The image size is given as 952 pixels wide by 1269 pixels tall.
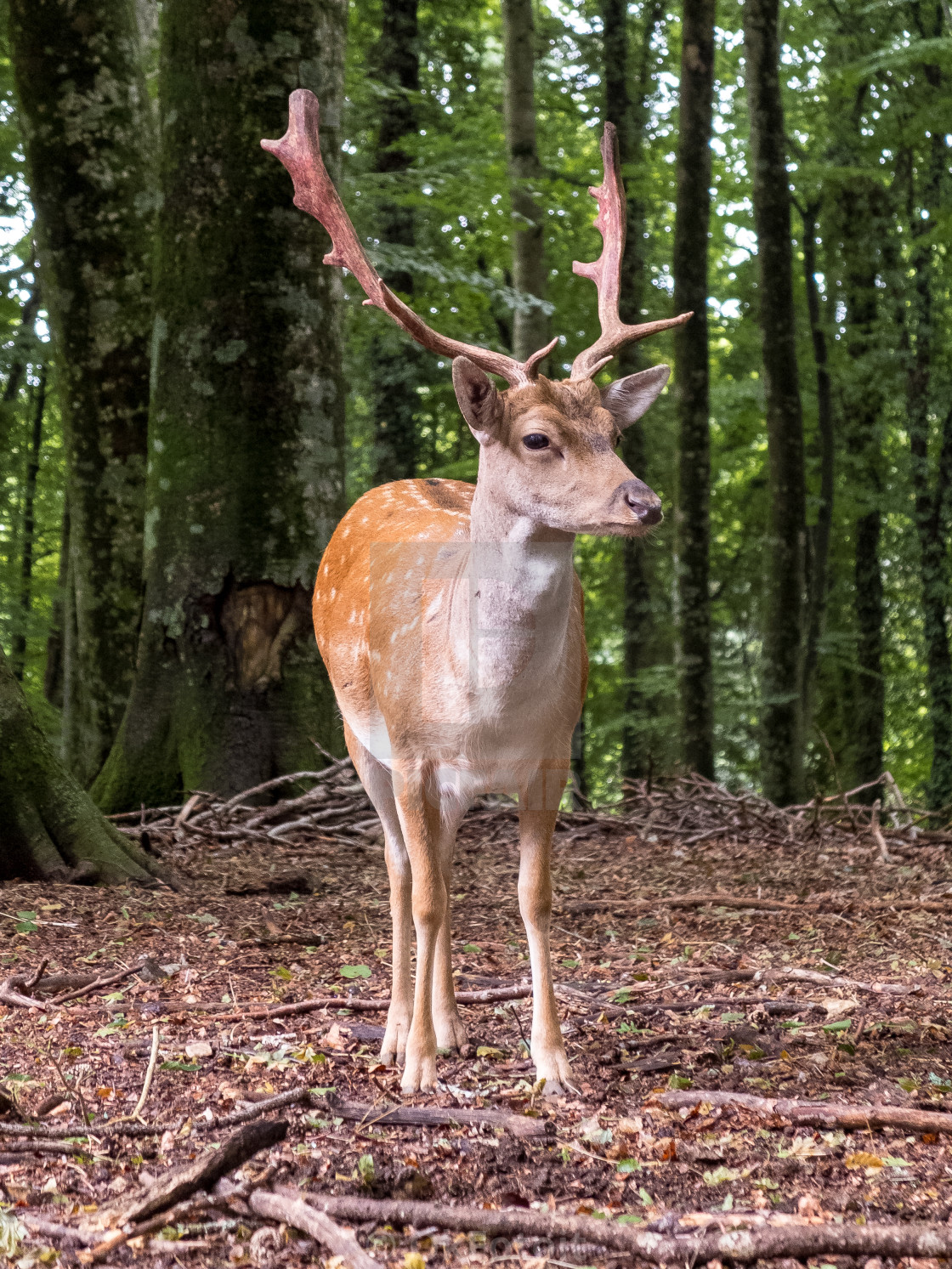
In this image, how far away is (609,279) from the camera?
4141 millimetres

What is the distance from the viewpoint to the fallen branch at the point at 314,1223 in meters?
2.39

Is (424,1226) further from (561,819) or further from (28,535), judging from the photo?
(28,535)

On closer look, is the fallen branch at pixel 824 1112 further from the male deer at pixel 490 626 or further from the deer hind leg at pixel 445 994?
the deer hind leg at pixel 445 994

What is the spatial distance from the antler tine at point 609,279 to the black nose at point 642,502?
1.89ft

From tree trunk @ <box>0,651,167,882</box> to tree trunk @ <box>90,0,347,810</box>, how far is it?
1.39 metres

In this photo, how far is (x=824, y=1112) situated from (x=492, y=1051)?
1078mm

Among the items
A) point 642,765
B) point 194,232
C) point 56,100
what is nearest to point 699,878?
point 194,232

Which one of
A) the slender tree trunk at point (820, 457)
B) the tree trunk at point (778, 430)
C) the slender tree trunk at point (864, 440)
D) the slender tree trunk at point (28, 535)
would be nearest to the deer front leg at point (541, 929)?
the tree trunk at point (778, 430)

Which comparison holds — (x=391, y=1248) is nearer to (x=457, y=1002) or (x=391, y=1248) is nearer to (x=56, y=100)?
(x=457, y=1002)

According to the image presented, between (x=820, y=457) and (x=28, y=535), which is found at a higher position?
(x=820, y=457)

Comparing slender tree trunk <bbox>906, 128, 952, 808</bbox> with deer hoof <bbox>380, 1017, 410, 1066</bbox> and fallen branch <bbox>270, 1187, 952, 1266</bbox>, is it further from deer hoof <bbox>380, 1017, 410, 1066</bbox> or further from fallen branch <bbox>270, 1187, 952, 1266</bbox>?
fallen branch <bbox>270, 1187, 952, 1266</bbox>

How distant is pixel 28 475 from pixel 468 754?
15.4 meters

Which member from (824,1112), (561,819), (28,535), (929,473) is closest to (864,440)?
(929,473)

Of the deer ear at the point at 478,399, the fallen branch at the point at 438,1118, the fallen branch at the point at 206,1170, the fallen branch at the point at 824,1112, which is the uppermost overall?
the deer ear at the point at 478,399
